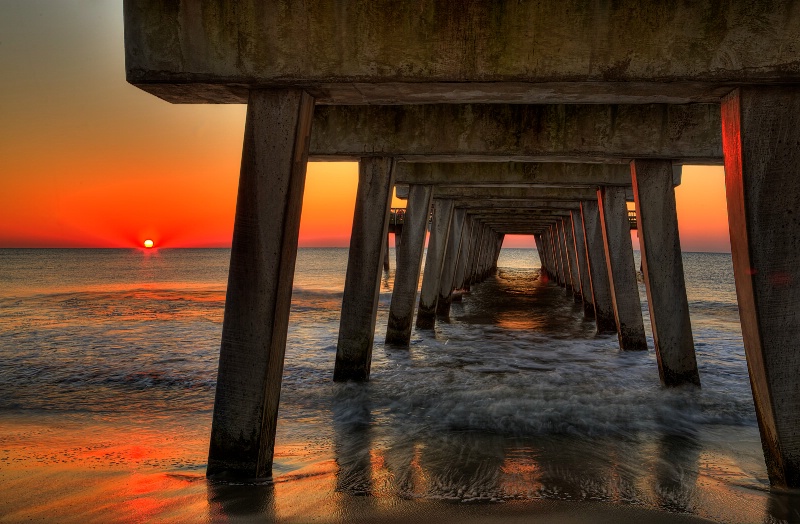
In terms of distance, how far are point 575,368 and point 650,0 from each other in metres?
7.66

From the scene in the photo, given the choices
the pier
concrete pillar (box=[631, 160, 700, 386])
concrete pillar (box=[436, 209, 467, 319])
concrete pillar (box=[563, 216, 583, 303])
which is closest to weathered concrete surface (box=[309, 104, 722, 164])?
concrete pillar (box=[631, 160, 700, 386])

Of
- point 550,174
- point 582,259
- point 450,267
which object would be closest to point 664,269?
point 550,174

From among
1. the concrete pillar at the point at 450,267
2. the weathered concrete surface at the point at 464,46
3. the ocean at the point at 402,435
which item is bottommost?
the ocean at the point at 402,435

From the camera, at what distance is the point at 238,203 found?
4.13m

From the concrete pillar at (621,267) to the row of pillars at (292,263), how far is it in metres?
6.26

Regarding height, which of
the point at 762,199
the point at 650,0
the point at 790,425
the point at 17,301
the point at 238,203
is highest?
the point at 650,0

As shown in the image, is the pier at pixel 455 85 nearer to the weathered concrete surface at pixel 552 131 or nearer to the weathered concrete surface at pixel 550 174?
the weathered concrete surface at pixel 552 131

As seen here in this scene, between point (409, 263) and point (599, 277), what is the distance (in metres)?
4.85

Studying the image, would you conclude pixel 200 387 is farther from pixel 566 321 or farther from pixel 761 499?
pixel 566 321

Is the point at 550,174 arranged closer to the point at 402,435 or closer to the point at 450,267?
the point at 402,435

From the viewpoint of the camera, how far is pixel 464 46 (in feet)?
12.5

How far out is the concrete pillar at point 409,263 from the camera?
37.4 ft

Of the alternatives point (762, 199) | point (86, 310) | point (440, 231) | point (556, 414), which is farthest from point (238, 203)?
point (86, 310)

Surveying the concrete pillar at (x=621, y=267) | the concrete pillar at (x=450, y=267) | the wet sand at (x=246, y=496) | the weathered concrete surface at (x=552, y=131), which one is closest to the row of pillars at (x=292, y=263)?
the wet sand at (x=246, y=496)
